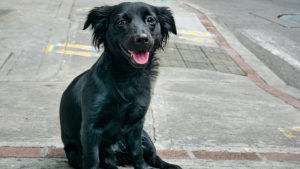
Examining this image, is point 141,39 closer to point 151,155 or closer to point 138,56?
point 138,56

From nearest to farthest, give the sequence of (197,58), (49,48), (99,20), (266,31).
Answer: (99,20) → (49,48) → (197,58) → (266,31)

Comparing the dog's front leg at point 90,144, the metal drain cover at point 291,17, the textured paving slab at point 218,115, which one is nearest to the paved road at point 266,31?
the metal drain cover at point 291,17

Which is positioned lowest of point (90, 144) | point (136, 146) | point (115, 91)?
point (136, 146)

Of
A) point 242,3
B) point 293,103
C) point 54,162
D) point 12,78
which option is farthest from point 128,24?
point 242,3

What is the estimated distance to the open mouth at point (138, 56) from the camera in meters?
2.68

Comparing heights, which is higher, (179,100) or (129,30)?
(129,30)

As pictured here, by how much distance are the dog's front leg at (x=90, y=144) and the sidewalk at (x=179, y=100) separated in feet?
1.72

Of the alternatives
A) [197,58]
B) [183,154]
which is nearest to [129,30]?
[183,154]

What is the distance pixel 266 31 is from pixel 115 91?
9270 mm

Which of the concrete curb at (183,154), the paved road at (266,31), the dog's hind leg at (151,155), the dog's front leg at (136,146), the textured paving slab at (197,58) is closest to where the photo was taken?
the dog's front leg at (136,146)

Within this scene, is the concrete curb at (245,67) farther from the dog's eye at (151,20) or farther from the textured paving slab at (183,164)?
the dog's eye at (151,20)

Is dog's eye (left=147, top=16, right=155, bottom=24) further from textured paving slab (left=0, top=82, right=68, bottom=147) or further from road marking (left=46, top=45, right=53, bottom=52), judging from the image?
road marking (left=46, top=45, right=53, bottom=52)

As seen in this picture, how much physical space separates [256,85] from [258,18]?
683 cm

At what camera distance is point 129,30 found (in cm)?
269
